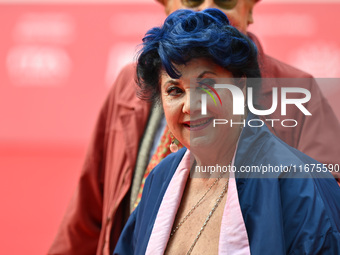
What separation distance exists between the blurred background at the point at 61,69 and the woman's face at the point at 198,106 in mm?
1779

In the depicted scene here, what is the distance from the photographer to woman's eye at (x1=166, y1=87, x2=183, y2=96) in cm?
137

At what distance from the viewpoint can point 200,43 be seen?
1291mm

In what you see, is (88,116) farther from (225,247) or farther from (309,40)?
(225,247)

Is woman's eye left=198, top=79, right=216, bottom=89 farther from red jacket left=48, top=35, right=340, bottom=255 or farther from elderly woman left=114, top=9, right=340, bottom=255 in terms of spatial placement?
red jacket left=48, top=35, right=340, bottom=255

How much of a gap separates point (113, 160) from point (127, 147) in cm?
10

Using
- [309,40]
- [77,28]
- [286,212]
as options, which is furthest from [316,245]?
[77,28]

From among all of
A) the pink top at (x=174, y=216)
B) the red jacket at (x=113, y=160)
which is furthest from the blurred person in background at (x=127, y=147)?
the pink top at (x=174, y=216)

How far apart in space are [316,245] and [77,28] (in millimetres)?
2963

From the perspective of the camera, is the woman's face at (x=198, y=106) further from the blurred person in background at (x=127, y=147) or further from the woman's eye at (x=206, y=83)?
the blurred person in background at (x=127, y=147)

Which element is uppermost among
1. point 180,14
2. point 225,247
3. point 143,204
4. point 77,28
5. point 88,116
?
point 77,28

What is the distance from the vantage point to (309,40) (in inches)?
131

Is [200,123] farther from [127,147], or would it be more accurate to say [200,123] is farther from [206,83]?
[127,147]

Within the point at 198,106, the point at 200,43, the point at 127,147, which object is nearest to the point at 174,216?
the point at 198,106

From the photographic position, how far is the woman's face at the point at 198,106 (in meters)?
1.33
